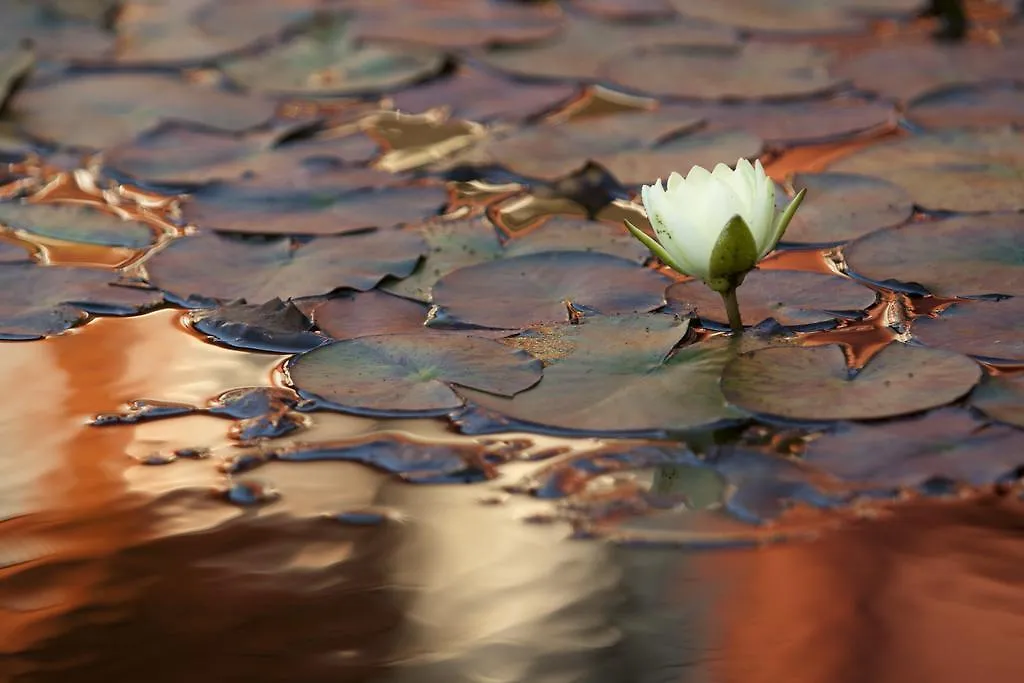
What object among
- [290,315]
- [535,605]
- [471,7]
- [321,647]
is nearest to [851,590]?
[535,605]

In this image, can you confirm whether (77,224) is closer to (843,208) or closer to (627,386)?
(627,386)

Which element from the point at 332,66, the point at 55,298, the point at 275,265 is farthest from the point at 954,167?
the point at 55,298

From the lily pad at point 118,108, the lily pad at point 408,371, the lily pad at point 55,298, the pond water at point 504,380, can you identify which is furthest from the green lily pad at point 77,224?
the lily pad at point 408,371

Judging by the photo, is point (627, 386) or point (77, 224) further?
point (77, 224)

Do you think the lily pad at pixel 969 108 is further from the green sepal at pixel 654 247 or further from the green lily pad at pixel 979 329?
the green sepal at pixel 654 247

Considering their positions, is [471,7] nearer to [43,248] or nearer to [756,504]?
[43,248]

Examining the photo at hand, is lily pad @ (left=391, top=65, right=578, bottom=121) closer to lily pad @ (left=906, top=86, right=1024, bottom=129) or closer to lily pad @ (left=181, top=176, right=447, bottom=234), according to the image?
lily pad @ (left=181, top=176, right=447, bottom=234)
